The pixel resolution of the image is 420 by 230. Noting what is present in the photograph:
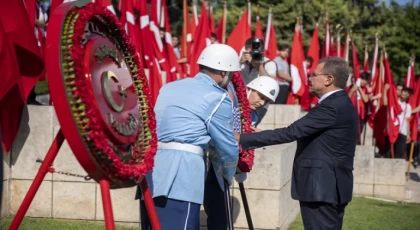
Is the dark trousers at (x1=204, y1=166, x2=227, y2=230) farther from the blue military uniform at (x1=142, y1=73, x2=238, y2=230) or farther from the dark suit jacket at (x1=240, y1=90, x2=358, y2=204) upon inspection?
the blue military uniform at (x1=142, y1=73, x2=238, y2=230)

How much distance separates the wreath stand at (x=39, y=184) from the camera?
4359 mm

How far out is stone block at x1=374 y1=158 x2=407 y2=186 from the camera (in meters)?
12.7

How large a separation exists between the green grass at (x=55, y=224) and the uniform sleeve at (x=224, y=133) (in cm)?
299

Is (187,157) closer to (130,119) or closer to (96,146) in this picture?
(130,119)

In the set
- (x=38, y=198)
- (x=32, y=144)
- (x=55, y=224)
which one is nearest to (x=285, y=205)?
(x=55, y=224)

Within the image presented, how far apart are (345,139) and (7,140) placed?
3900 mm

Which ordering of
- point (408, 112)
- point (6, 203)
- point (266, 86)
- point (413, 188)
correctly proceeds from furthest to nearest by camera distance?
point (408, 112), point (413, 188), point (6, 203), point (266, 86)

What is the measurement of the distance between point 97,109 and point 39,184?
731 mm

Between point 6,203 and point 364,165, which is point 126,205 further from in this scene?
point 364,165

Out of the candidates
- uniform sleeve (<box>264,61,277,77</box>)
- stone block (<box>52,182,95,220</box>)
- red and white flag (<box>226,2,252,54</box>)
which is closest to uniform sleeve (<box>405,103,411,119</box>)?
red and white flag (<box>226,2,252,54</box>)

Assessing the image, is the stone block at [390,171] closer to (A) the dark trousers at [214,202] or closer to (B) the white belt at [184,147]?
(A) the dark trousers at [214,202]

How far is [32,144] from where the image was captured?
8.40 meters

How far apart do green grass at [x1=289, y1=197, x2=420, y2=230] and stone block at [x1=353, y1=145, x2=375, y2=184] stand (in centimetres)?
54

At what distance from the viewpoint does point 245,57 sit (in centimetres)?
1033
